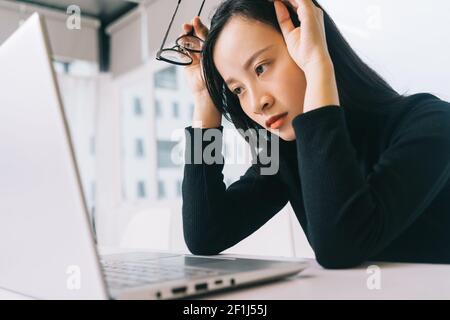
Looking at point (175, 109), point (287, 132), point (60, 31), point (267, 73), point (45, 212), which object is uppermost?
point (60, 31)

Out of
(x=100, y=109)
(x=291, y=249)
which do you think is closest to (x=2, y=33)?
(x=100, y=109)

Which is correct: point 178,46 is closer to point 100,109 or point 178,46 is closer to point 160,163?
point 160,163

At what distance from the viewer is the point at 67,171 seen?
361 millimetres

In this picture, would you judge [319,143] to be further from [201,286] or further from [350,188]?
[201,286]

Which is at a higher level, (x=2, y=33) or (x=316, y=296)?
(x=2, y=33)

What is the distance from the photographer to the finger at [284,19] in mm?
813

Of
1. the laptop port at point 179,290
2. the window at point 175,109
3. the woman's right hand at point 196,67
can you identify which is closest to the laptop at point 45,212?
the laptop port at point 179,290

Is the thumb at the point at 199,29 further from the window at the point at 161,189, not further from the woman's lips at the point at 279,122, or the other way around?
the window at the point at 161,189

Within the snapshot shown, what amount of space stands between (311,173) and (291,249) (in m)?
0.55

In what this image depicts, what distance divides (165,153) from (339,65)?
2.85m

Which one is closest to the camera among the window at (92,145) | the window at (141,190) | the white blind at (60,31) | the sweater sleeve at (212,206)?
the sweater sleeve at (212,206)

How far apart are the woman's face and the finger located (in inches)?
1.3

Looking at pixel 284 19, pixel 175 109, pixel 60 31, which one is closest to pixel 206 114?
pixel 284 19

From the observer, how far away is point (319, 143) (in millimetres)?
625
